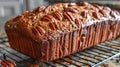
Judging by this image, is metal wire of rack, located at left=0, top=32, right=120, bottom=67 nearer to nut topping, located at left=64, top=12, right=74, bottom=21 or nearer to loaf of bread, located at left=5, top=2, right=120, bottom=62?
loaf of bread, located at left=5, top=2, right=120, bottom=62

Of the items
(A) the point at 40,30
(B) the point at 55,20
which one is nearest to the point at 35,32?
(A) the point at 40,30

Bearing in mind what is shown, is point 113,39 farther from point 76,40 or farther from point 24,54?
point 24,54

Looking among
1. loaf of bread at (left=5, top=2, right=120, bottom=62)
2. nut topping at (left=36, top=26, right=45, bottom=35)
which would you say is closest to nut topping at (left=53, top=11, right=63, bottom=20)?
loaf of bread at (left=5, top=2, right=120, bottom=62)

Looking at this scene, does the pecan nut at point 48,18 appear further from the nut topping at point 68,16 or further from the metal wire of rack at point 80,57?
the metal wire of rack at point 80,57

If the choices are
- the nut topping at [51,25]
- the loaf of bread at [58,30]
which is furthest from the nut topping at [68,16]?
the nut topping at [51,25]

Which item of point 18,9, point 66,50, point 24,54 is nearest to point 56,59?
point 66,50

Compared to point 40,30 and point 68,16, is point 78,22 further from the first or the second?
point 40,30

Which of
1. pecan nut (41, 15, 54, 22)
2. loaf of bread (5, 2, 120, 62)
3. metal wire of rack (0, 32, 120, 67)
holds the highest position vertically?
pecan nut (41, 15, 54, 22)
